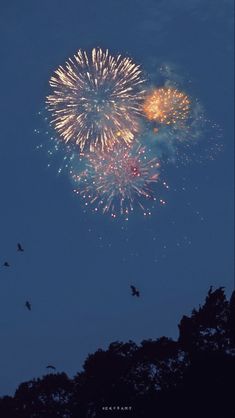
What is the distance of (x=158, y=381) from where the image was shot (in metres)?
52.8

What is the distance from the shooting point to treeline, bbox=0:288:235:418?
4328 centimetres

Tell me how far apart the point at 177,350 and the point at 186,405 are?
28.4 feet

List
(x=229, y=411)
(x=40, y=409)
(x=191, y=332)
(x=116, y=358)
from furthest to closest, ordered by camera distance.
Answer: (x=40, y=409) < (x=116, y=358) < (x=191, y=332) < (x=229, y=411)

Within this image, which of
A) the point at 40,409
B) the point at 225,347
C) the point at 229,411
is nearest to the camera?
the point at 229,411

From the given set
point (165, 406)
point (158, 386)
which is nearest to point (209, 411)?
point (165, 406)

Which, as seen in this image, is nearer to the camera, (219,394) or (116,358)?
(219,394)

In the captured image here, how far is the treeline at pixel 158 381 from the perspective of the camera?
43.3 m

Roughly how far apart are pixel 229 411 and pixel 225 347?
212 inches

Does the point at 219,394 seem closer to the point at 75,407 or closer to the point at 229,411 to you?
the point at 229,411

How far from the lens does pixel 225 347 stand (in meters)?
45.7

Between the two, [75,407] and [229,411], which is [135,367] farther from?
[229,411]

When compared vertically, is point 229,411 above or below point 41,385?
below

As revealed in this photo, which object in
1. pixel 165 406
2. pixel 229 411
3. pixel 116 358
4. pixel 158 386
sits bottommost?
pixel 229 411

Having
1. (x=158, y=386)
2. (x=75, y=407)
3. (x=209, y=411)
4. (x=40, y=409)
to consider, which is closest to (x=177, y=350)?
(x=158, y=386)
